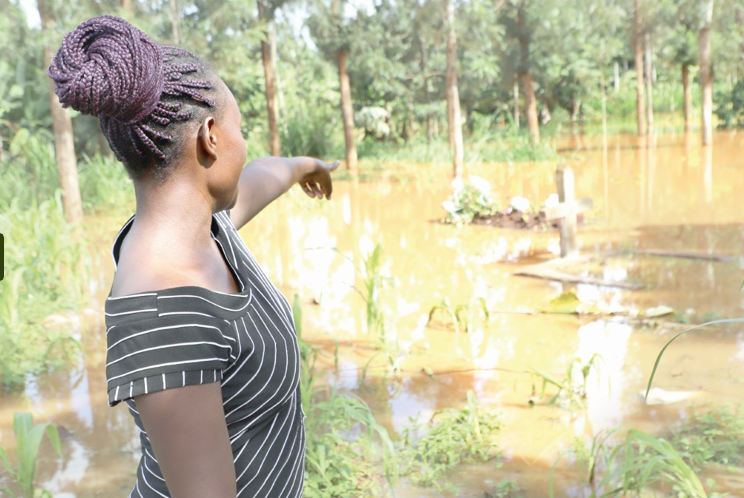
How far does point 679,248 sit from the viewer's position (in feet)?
22.1

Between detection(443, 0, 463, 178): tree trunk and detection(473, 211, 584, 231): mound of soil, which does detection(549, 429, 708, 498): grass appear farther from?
detection(443, 0, 463, 178): tree trunk

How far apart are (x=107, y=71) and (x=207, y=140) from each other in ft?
0.57

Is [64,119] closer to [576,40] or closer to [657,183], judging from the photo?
[657,183]

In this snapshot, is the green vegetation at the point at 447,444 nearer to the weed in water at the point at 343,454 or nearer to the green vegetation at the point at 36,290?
the weed in water at the point at 343,454

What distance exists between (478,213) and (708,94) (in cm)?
907

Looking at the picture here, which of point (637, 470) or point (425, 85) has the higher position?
point (425, 85)

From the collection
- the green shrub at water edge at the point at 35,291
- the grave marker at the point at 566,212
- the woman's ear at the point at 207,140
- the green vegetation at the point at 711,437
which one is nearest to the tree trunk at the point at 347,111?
the grave marker at the point at 566,212

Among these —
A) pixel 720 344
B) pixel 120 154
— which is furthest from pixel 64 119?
pixel 120 154

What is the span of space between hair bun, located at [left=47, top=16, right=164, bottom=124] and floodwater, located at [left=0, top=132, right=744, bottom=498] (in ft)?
7.41

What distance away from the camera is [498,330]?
15.7 feet

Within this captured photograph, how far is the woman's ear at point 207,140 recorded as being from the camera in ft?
3.51

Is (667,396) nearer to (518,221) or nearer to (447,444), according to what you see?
(447,444)

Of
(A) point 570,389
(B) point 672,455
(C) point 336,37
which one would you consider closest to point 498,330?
(A) point 570,389

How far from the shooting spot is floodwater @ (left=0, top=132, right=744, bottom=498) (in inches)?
130
